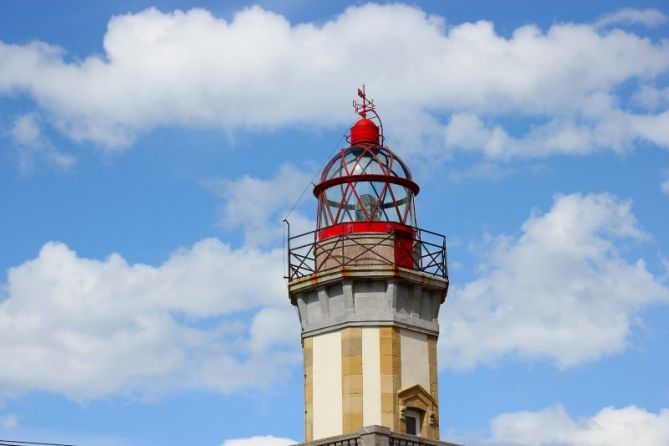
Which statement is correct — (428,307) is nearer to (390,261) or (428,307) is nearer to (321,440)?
(390,261)

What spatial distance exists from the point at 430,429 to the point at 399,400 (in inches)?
53.4

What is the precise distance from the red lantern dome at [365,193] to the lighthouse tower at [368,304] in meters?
0.03

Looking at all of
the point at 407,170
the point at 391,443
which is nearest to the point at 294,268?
the point at 407,170

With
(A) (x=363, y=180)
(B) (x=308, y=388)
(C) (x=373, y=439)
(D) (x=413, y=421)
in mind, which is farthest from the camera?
(A) (x=363, y=180)

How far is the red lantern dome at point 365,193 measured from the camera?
125 feet

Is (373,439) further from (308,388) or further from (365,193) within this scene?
(365,193)

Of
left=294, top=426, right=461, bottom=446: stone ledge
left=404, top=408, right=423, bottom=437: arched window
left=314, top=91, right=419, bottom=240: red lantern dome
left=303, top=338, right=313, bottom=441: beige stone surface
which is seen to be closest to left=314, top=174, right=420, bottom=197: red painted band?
left=314, top=91, right=419, bottom=240: red lantern dome

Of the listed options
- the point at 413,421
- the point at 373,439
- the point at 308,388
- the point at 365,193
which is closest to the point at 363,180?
the point at 365,193

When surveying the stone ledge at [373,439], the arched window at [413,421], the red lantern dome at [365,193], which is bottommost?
the stone ledge at [373,439]

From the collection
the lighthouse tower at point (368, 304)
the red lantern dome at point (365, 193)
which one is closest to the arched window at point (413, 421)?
the lighthouse tower at point (368, 304)

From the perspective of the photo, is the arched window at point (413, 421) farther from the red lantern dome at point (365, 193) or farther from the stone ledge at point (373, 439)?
the red lantern dome at point (365, 193)

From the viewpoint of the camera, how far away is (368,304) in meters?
36.9

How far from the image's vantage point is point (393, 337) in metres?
36.7

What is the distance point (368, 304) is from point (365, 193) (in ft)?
11.1
